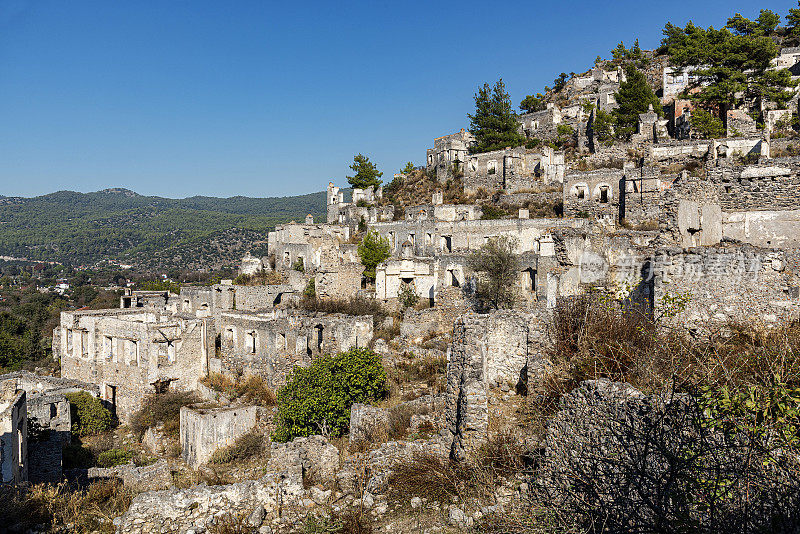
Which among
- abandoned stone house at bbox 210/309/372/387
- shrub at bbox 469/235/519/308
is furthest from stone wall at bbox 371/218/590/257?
abandoned stone house at bbox 210/309/372/387

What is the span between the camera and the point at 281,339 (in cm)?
1888

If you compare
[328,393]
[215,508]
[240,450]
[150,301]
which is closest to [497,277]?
[328,393]

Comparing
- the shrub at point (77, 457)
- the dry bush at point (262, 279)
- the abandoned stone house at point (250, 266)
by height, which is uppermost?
the abandoned stone house at point (250, 266)

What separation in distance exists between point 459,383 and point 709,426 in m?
4.44

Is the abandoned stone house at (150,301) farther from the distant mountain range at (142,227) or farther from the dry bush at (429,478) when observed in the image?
the distant mountain range at (142,227)

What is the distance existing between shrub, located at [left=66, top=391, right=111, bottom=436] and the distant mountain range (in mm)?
70925

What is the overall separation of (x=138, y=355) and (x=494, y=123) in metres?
34.4

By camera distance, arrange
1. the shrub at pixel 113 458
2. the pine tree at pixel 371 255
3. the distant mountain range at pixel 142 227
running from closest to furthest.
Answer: the shrub at pixel 113 458
the pine tree at pixel 371 255
the distant mountain range at pixel 142 227

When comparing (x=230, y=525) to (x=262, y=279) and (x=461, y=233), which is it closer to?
(x=461, y=233)

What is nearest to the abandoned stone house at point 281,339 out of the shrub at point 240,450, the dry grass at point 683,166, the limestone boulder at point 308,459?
the shrub at point 240,450

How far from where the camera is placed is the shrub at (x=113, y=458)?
49.3 ft

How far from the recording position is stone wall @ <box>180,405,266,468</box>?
1473cm

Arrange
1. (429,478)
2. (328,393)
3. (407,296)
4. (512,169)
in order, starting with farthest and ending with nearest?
(512,169) < (407,296) < (328,393) < (429,478)

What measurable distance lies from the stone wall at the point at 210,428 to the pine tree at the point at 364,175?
34.7 meters
